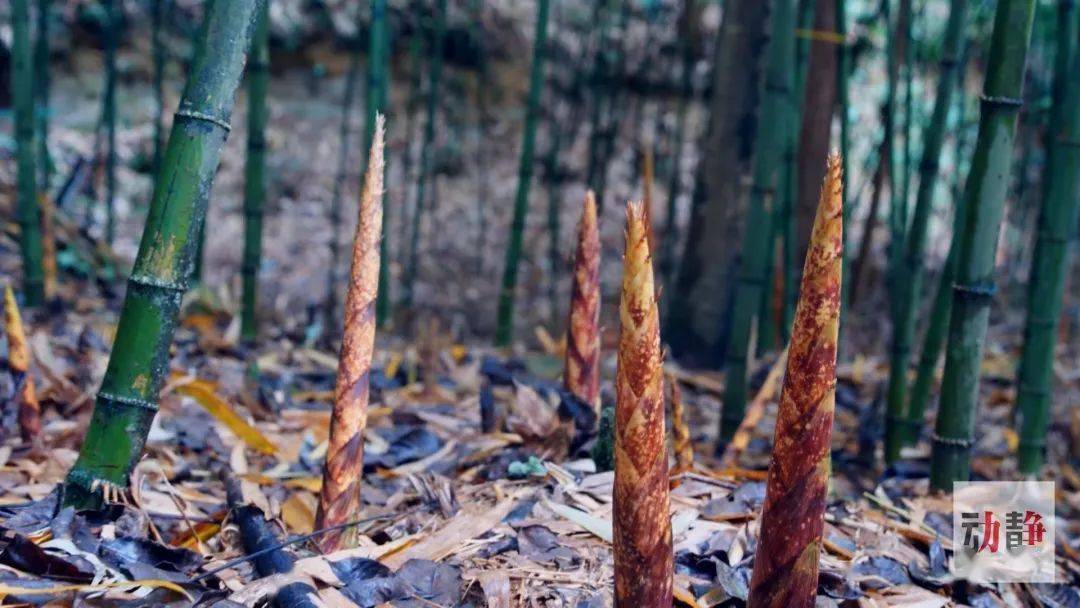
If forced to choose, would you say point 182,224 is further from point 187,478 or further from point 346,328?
point 187,478

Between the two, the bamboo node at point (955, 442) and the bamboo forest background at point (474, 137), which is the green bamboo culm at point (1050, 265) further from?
the bamboo forest background at point (474, 137)

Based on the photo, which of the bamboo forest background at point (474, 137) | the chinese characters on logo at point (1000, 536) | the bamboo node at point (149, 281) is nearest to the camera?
the bamboo node at point (149, 281)

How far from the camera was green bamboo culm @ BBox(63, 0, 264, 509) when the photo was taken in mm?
1100

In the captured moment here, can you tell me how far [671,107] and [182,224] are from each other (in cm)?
495

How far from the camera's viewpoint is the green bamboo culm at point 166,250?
1100 mm

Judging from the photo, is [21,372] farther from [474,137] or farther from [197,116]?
[474,137]

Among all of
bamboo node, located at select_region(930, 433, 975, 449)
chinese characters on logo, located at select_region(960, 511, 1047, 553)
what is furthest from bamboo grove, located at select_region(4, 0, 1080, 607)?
chinese characters on logo, located at select_region(960, 511, 1047, 553)

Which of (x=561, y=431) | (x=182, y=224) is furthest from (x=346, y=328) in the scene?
(x=561, y=431)

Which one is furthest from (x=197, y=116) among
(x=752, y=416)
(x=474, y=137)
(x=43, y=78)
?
(x=474, y=137)

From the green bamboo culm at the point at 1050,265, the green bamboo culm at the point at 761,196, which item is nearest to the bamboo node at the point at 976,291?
the green bamboo culm at the point at 761,196

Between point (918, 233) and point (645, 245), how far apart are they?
1.49 m

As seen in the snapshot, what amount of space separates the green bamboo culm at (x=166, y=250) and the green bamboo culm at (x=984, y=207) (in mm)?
1022

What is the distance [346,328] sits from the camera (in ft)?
3.45

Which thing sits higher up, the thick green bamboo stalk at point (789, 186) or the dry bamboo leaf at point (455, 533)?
the thick green bamboo stalk at point (789, 186)
